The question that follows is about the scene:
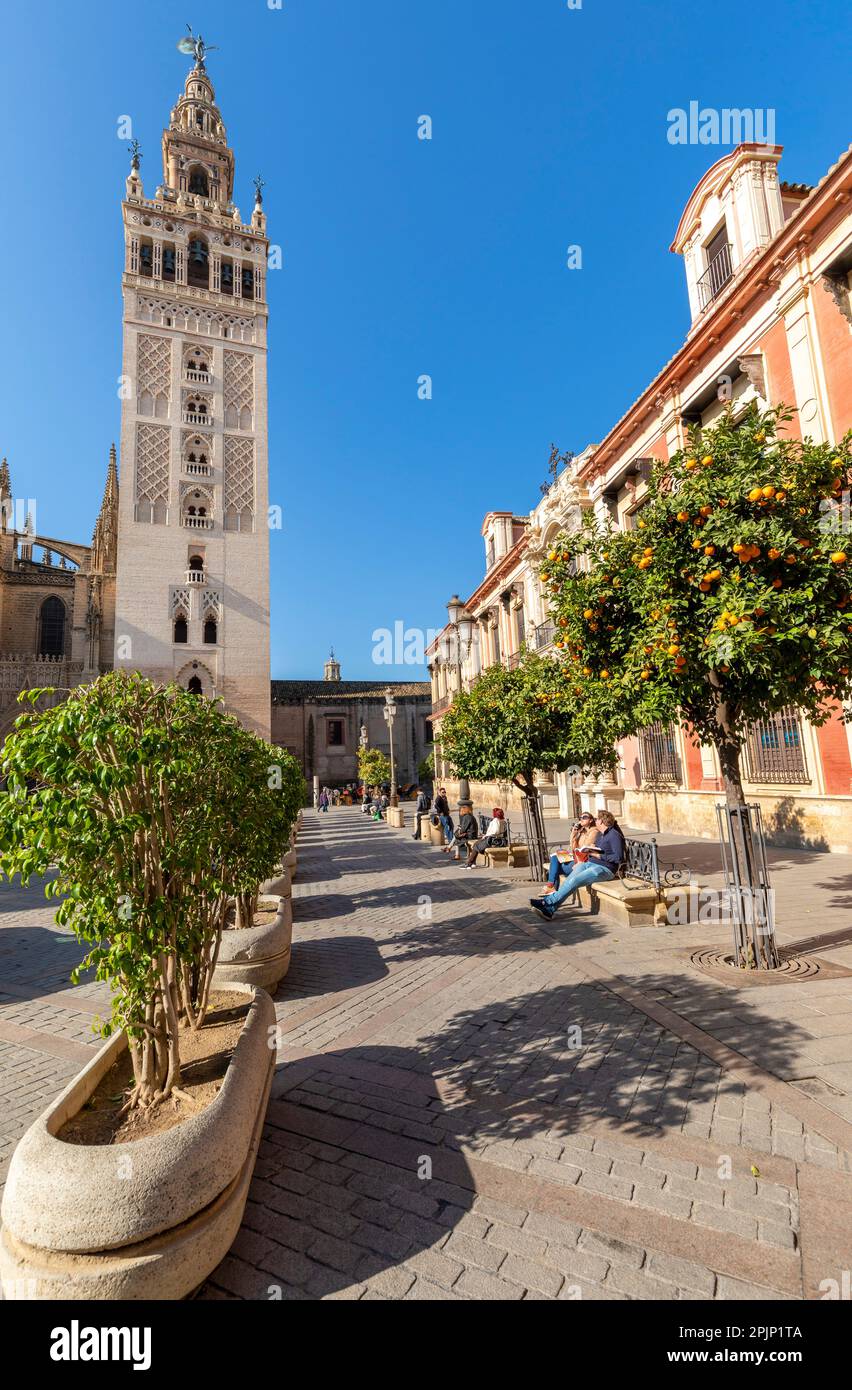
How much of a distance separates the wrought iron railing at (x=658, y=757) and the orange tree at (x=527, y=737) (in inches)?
244

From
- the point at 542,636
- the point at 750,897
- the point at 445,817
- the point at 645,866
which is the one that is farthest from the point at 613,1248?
the point at 542,636

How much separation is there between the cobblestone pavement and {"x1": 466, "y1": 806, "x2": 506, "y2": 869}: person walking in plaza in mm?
6536

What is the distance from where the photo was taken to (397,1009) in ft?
17.3

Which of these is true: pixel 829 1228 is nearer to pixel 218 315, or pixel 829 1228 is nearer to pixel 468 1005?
pixel 468 1005

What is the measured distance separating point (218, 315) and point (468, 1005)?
1538 inches

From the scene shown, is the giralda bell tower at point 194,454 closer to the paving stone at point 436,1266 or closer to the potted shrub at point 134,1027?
the potted shrub at point 134,1027

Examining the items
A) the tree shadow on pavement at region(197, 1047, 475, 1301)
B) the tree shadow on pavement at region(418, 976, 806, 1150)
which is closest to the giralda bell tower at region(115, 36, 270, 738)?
the tree shadow on pavement at region(418, 976, 806, 1150)

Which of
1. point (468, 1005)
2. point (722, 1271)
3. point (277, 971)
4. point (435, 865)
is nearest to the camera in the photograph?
point (722, 1271)

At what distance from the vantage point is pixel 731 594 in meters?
5.00

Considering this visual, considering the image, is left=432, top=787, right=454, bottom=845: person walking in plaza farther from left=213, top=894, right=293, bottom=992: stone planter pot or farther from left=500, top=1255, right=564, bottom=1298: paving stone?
left=500, top=1255, right=564, bottom=1298: paving stone

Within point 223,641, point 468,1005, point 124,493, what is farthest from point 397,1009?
point 124,493

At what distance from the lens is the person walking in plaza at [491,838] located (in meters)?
13.3

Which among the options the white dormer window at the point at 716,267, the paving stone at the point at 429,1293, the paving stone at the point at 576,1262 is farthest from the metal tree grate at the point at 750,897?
the white dormer window at the point at 716,267

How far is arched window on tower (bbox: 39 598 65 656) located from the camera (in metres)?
37.1
